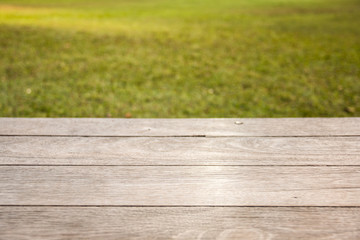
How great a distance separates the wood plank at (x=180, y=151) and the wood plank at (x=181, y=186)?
→ 5 centimetres

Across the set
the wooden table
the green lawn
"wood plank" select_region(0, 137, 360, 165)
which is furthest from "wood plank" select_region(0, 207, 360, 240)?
the green lawn

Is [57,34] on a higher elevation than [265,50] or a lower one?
higher

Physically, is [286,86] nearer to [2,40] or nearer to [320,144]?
[320,144]

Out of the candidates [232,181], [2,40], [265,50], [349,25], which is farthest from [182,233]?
[349,25]

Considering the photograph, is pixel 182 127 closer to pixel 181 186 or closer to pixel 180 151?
pixel 180 151

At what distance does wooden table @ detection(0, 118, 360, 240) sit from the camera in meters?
0.97

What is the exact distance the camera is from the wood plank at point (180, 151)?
50.0 inches

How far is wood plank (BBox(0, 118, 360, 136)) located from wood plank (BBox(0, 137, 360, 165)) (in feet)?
0.18

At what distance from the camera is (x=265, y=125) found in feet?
5.17

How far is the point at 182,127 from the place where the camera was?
5.10ft

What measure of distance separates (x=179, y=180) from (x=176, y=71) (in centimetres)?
420

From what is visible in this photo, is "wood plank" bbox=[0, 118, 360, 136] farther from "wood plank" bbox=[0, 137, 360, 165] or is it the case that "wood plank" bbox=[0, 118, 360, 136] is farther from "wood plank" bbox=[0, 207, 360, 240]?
"wood plank" bbox=[0, 207, 360, 240]

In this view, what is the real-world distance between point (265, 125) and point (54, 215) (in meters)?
1.00

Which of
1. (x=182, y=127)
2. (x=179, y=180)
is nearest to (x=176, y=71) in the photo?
(x=182, y=127)
